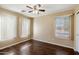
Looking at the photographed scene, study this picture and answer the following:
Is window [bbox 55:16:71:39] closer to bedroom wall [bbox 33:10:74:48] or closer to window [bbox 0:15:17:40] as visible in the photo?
bedroom wall [bbox 33:10:74:48]

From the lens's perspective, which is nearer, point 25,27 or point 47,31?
point 25,27

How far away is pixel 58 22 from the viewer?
4.06ft

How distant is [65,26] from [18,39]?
83 centimetres

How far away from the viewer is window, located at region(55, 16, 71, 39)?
118cm

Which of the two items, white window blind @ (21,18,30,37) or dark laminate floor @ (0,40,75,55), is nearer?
dark laminate floor @ (0,40,75,55)

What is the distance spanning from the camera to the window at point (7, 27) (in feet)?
3.62

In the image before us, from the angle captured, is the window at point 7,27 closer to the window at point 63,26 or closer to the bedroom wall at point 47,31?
the bedroom wall at point 47,31

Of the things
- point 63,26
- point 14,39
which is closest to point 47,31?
point 63,26

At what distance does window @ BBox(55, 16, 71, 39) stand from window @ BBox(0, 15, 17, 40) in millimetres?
740

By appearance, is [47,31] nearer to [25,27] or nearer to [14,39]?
[25,27]

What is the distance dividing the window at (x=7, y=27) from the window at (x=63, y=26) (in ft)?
2.43

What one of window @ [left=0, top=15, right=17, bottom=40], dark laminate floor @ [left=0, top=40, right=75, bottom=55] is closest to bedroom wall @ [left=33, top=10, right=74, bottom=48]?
dark laminate floor @ [left=0, top=40, right=75, bottom=55]

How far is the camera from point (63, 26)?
1.19m

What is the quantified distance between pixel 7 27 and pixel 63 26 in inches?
36.2
